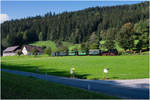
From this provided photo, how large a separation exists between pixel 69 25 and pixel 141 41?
9460 centimetres

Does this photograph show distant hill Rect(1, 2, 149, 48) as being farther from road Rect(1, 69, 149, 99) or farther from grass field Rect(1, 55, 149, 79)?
road Rect(1, 69, 149, 99)

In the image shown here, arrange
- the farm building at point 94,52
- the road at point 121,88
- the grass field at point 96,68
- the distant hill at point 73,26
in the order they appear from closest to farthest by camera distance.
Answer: the road at point 121,88, the grass field at point 96,68, the farm building at point 94,52, the distant hill at point 73,26

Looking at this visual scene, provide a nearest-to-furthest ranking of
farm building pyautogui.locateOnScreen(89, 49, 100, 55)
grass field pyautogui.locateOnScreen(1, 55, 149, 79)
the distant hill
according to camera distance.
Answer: grass field pyautogui.locateOnScreen(1, 55, 149, 79), farm building pyautogui.locateOnScreen(89, 49, 100, 55), the distant hill

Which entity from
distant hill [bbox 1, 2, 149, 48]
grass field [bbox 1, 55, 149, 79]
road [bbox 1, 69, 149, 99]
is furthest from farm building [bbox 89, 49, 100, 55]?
road [bbox 1, 69, 149, 99]

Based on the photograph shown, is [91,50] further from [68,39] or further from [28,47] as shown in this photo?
[68,39]

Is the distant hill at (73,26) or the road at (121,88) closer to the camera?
the road at (121,88)

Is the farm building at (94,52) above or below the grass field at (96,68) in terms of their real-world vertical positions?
above

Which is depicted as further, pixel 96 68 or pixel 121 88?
pixel 96 68

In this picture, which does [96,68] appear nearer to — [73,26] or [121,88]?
[121,88]

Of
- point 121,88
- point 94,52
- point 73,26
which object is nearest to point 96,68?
point 121,88

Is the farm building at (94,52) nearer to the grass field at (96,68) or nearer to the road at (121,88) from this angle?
the grass field at (96,68)

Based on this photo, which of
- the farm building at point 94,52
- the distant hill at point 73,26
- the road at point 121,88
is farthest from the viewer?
the distant hill at point 73,26

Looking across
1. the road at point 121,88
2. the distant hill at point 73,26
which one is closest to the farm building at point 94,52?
the distant hill at point 73,26

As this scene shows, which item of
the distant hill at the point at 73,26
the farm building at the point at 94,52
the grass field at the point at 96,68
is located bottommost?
the grass field at the point at 96,68
